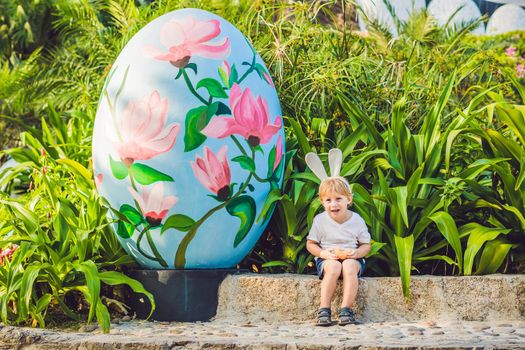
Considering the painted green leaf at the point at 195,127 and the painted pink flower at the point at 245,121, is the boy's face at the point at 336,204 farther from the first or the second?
the painted green leaf at the point at 195,127

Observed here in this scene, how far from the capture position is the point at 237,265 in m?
4.96

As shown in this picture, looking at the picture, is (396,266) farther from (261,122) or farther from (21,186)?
(21,186)

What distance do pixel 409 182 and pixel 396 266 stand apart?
483 millimetres

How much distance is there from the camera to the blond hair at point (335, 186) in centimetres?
445

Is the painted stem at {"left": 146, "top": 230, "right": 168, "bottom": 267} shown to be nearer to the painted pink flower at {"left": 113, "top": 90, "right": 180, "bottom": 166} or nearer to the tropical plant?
the tropical plant

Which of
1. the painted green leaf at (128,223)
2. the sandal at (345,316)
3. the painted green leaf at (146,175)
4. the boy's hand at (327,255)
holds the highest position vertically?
the painted green leaf at (146,175)

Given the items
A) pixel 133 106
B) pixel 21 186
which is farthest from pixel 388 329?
pixel 21 186

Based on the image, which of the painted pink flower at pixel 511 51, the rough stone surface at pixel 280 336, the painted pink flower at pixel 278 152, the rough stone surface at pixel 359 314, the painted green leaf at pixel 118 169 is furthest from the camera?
the painted pink flower at pixel 511 51

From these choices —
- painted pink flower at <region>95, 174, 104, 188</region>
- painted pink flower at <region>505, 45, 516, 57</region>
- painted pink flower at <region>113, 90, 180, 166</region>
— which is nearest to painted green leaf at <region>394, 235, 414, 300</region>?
painted pink flower at <region>113, 90, 180, 166</region>

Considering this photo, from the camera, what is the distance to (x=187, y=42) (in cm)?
455

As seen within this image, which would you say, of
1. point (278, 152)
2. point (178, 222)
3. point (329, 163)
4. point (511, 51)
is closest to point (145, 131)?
point (178, 222)

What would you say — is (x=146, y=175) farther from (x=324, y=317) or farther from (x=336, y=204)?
(x=324, y=317)

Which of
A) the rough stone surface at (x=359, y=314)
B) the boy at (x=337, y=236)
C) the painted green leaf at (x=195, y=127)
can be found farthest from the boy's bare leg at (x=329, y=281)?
the painted green leaf at (x=195, y=127)

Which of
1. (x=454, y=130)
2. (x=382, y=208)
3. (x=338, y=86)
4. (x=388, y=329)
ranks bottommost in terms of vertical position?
(x=388, y=329)
